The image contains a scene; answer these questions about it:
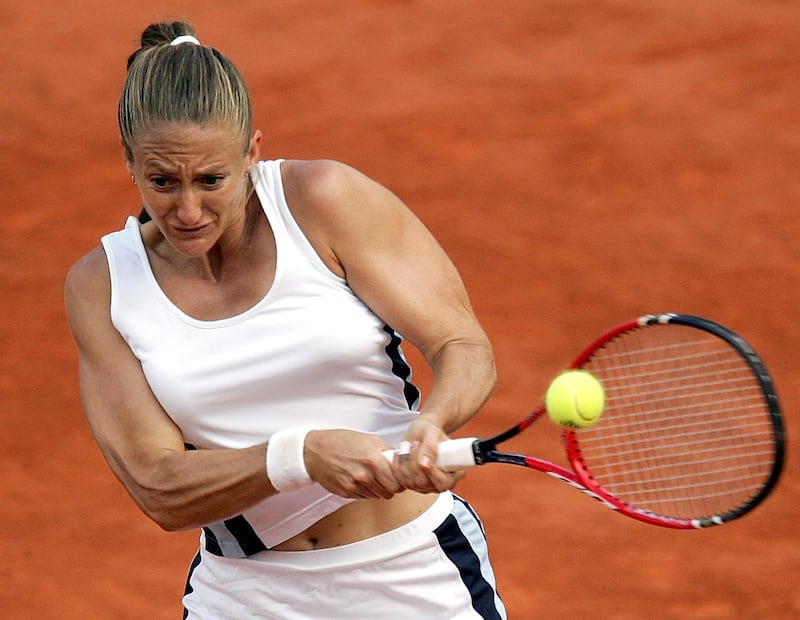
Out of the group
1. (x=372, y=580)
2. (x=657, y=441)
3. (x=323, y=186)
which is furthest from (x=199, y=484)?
(x=657, y=441)

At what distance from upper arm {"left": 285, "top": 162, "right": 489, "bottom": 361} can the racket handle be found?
33 centimetres

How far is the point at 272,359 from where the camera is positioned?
3.13 m

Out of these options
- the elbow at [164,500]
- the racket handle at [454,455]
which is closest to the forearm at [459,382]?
the racket handle at [454,455]

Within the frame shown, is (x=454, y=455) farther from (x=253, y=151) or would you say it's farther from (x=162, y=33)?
(x=162, y=33)

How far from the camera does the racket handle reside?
2.93 metres

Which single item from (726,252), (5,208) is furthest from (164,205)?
(5,208)

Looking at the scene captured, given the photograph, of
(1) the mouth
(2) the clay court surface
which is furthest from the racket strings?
(2) the clay court surface

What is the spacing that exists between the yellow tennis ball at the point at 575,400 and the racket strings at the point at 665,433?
0.23 m

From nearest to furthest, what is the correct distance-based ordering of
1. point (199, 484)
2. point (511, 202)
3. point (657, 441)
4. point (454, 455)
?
point (454, 455)
point (199, 484)
point (657, 441)
point (511, 202)

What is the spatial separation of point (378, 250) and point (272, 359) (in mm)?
338

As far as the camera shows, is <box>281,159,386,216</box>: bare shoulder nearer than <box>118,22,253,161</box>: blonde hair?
No

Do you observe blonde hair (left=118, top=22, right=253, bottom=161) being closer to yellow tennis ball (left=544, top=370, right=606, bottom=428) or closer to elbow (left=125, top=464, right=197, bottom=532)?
elbow (left=125, top=464, right=197, bottom=532)

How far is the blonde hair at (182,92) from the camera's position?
117 inches

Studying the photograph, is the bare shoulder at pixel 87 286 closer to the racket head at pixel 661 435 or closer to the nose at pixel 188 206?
the nose at pixel 188 206
